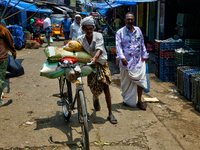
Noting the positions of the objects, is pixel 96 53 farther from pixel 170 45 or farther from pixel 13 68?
pixel 13 68

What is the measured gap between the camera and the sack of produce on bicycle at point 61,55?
3789mm

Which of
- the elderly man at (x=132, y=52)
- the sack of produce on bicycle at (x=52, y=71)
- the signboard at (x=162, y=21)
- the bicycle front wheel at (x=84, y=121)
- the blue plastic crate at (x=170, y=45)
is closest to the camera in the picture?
the bicycle front wheel at (x=84, y=121)

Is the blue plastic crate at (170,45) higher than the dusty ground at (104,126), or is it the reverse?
the blue plastic crate at (170,45)

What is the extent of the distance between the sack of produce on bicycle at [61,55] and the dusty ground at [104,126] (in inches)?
47.1

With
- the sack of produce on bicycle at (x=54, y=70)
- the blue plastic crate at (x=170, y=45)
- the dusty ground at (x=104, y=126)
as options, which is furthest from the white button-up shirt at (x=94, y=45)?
the blue plastic crate at (x=170, y=45)

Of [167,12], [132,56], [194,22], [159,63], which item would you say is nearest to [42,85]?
[132,56]

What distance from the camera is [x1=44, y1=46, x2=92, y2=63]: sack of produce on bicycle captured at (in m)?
3.79

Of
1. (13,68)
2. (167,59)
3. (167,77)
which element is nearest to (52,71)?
(167,59)

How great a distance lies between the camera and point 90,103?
5.47m

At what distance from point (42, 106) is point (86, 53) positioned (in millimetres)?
1935

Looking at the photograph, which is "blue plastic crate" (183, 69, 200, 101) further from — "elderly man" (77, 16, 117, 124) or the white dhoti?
"elderly man" (77, 16, 117, 124)

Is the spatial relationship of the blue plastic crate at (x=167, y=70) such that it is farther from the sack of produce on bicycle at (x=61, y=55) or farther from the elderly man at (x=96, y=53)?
the sack of produce on bicycle at (x=61, y=55)

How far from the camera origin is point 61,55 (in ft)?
12.5

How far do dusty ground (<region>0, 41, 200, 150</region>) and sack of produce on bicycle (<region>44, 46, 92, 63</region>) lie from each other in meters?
1.20
